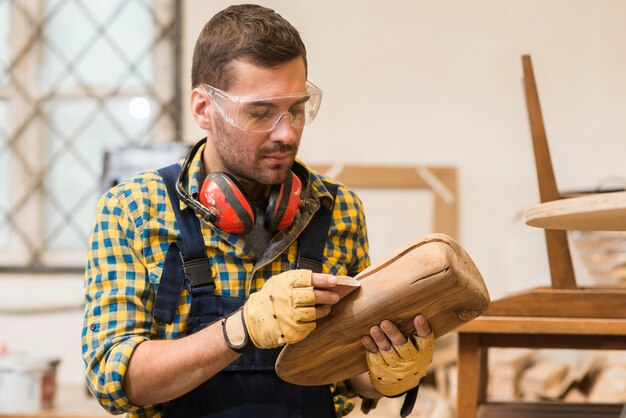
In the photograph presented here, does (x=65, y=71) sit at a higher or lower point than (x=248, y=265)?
higher

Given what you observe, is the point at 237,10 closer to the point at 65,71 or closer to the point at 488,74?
the point at 488,74

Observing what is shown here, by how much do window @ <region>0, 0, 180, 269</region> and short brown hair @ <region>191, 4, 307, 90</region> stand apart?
8.94 feet

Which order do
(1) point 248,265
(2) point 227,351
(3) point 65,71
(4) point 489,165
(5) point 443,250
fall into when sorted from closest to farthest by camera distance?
(5) point 443,250, (2) point 227,351, (1) point 248,265, (4) point 489,165, (3) point 65,71

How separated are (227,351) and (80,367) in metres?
3.17

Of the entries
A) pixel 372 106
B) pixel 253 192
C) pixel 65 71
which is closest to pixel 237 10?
pixel 253 192

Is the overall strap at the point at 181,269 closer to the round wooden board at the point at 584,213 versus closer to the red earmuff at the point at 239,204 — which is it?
the red earmuff at the point at 239,204

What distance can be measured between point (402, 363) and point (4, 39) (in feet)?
12.7

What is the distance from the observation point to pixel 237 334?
161 centimetres

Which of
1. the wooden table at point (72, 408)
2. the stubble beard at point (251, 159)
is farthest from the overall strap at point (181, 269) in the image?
the wooden table at point (72, 408)

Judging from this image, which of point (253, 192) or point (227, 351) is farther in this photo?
point (253, 192)

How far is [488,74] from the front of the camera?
4305mm

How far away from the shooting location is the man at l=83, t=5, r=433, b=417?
1.69m

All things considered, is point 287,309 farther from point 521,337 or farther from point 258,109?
point 521,337

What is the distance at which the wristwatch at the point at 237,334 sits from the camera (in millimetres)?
1594
